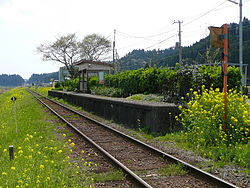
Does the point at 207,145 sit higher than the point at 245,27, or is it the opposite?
the point at 245,27

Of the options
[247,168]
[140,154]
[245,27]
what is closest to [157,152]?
[140,154]

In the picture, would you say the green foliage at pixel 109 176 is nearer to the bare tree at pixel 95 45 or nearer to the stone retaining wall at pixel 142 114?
the stone retaining wall at pixel 142 114

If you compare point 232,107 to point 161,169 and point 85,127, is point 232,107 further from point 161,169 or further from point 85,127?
point 85,127

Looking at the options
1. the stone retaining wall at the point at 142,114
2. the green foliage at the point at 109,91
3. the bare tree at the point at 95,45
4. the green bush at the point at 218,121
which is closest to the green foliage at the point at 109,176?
the green bush at the point at 218,121

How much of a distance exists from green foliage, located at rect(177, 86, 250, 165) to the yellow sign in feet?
4.67

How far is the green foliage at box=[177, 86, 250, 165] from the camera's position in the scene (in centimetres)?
790

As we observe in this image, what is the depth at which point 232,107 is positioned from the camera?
870cm

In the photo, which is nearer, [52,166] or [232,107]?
[52,166]

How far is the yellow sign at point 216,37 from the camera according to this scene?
8.70 metres

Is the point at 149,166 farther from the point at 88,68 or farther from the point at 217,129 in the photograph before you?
the point at 88,68

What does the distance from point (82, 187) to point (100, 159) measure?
2.44 meters

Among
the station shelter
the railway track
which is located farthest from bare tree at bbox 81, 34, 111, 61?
the railway track

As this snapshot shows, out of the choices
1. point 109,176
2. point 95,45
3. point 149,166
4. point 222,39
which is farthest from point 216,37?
point 95,45

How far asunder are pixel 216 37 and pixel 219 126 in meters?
2.38
